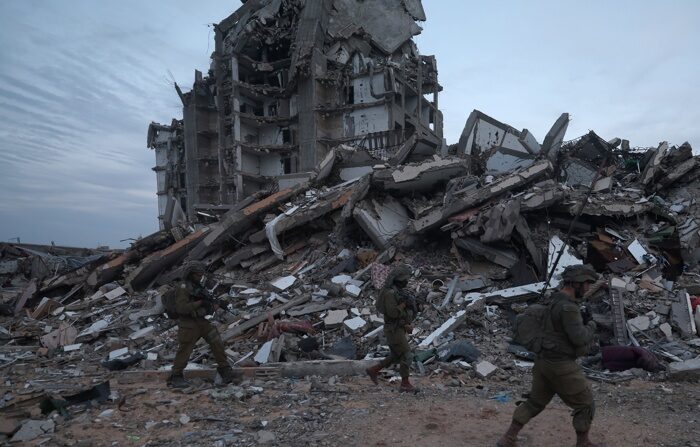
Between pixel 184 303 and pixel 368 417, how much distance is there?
2.34m

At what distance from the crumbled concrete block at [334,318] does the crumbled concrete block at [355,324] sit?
13cm

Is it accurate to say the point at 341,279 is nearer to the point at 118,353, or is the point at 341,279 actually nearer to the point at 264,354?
the point at 264,354

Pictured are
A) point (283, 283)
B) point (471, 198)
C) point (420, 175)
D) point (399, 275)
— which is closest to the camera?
point (399, 275)

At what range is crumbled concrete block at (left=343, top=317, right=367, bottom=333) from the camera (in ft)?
21.5

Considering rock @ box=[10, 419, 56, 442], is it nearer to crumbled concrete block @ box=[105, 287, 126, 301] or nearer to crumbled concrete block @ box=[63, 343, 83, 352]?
crumbled concrete block @ box=[63, 343, 83, 352]

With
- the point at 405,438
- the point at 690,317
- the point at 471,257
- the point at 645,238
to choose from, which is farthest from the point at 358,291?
the point at 645,238

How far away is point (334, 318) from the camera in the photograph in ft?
22.3

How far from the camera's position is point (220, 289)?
9.05m

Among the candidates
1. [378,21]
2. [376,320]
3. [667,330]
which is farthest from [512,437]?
[378,21]

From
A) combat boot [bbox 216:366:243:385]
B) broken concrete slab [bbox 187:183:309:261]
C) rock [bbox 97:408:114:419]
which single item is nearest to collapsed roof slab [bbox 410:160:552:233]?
broken concrete slab [bbox 187:183:309:261]

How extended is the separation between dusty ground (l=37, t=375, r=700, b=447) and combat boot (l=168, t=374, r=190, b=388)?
0.31ft

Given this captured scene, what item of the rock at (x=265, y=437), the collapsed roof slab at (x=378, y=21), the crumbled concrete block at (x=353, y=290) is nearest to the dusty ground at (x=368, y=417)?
the rock at (x=265, y=437)

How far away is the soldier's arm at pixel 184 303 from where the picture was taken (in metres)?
4.63

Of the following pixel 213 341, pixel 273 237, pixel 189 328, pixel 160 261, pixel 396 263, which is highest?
pixel 273 237
